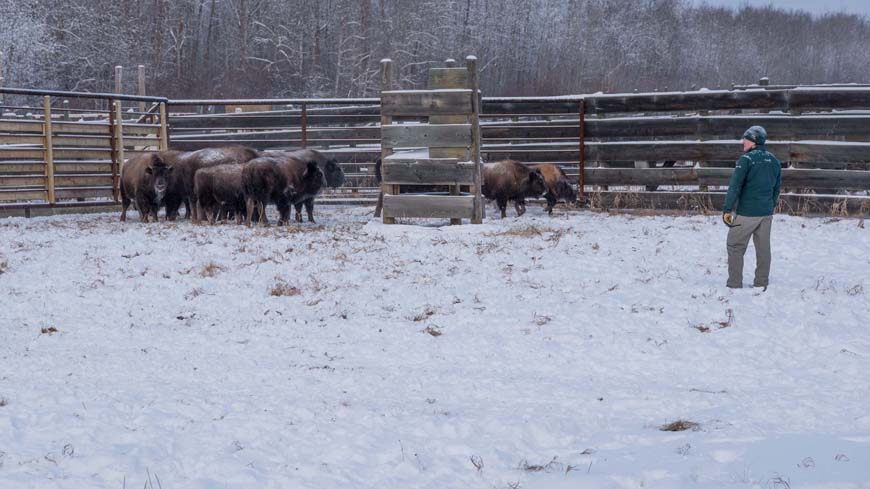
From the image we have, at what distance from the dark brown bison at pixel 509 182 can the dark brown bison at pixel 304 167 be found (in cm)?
282

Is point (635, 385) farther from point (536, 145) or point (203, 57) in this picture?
point (203, 57)

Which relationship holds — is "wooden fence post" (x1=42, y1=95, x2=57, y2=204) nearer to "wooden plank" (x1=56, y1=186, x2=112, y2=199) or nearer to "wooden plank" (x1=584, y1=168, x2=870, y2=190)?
"wooden plank" (x1=56, y1=186, x2=112, y2=199)

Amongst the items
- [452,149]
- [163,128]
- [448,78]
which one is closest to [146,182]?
[163,128]

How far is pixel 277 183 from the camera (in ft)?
47.5

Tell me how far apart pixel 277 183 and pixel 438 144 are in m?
2.82

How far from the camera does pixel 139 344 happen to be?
736 centimetres

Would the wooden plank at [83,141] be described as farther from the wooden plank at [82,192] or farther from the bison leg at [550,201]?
the bison leg at [550,201]

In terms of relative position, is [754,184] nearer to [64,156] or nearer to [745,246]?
[745,246]

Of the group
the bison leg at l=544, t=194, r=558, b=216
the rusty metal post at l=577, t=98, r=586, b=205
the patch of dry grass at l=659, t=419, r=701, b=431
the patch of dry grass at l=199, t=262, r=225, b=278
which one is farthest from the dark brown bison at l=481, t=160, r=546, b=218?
the patch of dry grass at l=659, t=419, r=701, b=431

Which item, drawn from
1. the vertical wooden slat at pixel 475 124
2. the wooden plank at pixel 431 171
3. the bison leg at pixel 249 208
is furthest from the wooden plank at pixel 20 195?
the vertical wooden slat at pixel 475 124

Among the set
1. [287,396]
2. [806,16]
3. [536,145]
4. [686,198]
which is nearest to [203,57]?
[536,145]

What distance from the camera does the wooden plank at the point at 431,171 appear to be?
44.1 feet

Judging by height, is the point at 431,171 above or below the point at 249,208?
above

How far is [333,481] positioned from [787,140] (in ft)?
42.3
